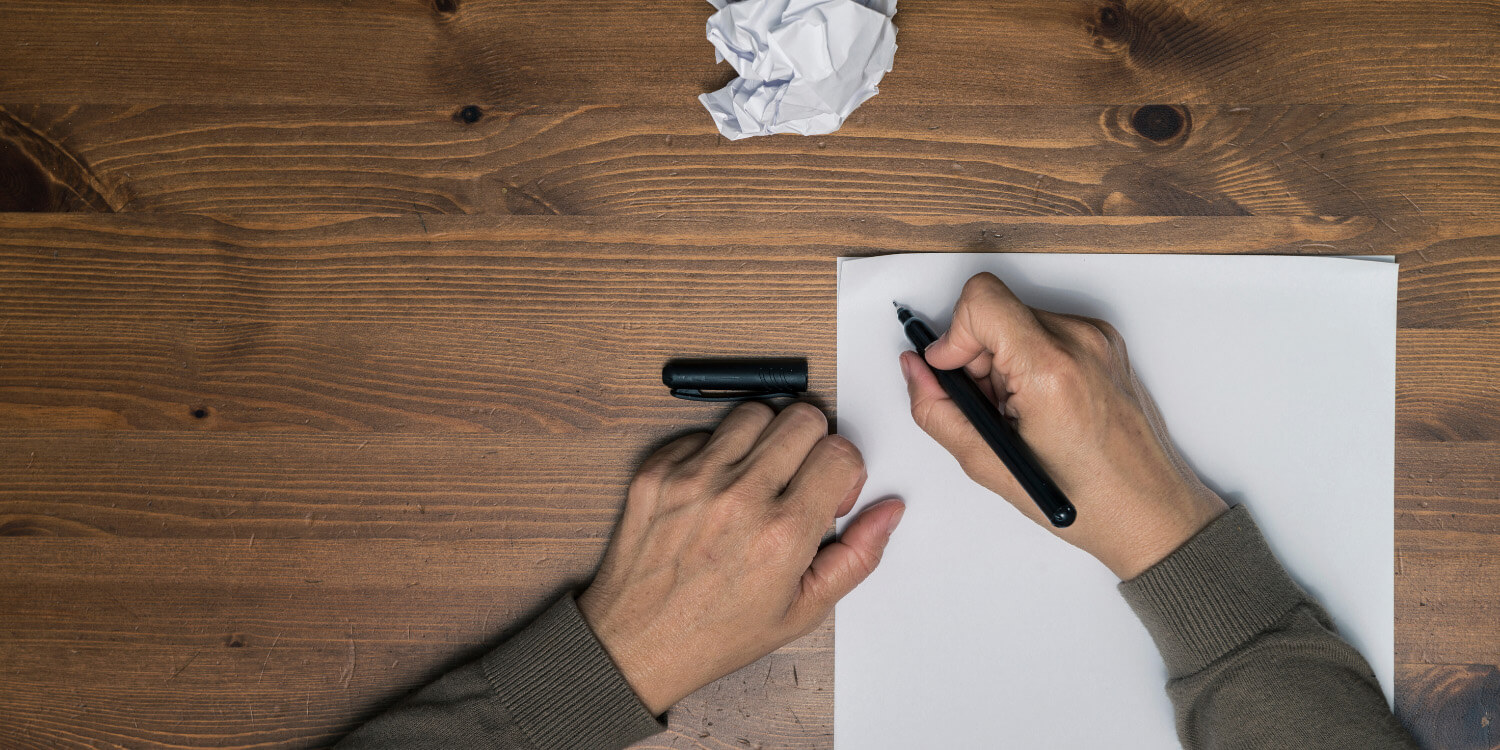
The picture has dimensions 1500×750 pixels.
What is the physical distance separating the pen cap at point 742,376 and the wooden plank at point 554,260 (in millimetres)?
36

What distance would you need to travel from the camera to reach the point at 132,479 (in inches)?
27.7

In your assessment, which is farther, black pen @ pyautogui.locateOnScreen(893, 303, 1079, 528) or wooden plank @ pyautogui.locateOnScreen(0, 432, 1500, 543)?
wooden plank @ pyautogui.locateOnScreen(0, 432, 1500, 543)

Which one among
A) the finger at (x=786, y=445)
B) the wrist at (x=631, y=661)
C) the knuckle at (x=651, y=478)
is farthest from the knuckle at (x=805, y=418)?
the wrist at (x=631, y=661)

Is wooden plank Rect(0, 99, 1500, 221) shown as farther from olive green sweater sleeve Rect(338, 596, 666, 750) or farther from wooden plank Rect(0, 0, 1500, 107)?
olive green sweater sleeve Rect(338, 596, 666, 750)

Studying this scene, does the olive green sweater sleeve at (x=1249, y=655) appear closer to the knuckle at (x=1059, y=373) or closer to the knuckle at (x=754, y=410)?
the knuckle at (x=1059, y=373)

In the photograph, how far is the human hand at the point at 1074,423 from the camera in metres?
0.60

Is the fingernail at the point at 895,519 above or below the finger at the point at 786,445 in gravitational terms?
below

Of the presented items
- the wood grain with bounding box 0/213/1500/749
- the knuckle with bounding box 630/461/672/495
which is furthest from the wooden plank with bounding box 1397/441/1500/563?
the knuckle with bounding box 630/461/672/495

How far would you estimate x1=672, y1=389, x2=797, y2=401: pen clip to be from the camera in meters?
0.68

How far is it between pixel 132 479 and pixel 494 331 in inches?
13.8

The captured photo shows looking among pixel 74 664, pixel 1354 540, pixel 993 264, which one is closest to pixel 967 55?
pixel 993 264

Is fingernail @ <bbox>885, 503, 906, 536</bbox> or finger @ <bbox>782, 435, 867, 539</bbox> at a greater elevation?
finger @ <bbox>782, 435, 867, 539</bbox>

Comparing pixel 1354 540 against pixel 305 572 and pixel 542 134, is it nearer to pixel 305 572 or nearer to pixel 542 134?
pixel 542 134

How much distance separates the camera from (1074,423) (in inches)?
24.1
